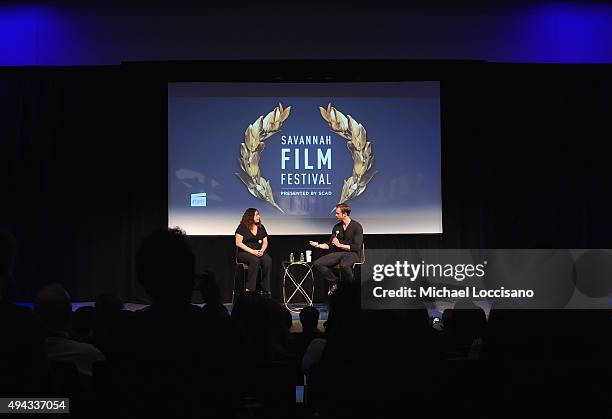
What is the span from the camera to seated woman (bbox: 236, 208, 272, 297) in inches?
276

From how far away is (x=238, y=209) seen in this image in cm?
773

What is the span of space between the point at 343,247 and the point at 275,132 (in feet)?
5.57

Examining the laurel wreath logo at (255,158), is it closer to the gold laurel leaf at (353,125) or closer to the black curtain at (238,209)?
the black curtain at (238,209)

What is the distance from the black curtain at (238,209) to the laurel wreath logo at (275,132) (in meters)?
0.39

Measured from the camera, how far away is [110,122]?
7793 millimetres

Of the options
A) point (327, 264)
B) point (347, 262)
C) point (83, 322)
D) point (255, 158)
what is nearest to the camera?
point (83, 322)

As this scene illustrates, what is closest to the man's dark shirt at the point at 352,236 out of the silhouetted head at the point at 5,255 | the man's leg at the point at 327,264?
the man's leg at the point at 327,264

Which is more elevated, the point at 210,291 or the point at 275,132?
the point at 275,132

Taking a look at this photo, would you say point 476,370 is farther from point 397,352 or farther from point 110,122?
point 110,122

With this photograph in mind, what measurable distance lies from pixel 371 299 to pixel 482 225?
244cm

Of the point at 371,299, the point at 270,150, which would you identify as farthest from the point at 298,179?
the point at 371,299

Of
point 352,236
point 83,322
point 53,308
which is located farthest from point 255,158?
point 53,308

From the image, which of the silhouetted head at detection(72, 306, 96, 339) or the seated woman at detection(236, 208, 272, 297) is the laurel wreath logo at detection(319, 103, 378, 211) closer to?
the seated woman at detection(236, 208, 272, 297)

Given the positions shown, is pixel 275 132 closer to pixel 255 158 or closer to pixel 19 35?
pixel 255 158
